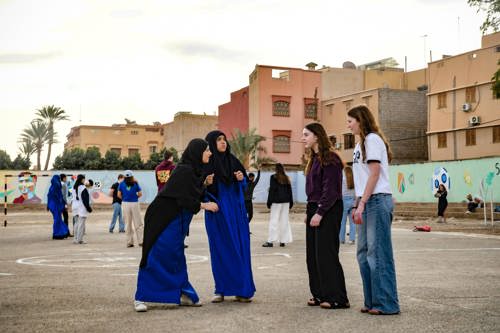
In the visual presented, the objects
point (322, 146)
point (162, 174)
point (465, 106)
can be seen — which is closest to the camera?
point (322, 146)

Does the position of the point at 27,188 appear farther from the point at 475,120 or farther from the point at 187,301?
the point at 187,301

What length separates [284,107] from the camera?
57.8 meters

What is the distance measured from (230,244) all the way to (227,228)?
18cm

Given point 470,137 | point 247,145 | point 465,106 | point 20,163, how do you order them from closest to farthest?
point 465,106, point 470,137, point 247,145, point 20,163

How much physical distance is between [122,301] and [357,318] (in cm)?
260

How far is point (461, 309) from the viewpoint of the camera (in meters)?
6.42

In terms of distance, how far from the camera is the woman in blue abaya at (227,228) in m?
7.18

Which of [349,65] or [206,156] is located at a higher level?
[349,65]

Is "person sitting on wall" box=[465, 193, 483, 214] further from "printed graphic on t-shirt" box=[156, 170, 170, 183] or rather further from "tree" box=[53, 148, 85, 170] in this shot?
"tree" box=[53, 148, 85, 170]

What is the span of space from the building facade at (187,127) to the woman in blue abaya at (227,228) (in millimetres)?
68665

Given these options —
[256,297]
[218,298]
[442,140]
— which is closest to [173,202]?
[218,298]

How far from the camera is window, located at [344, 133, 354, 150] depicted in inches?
2053

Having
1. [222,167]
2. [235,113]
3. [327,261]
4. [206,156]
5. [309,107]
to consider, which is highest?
[235,113]

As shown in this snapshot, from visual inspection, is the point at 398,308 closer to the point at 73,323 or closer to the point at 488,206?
the point at 73,323
